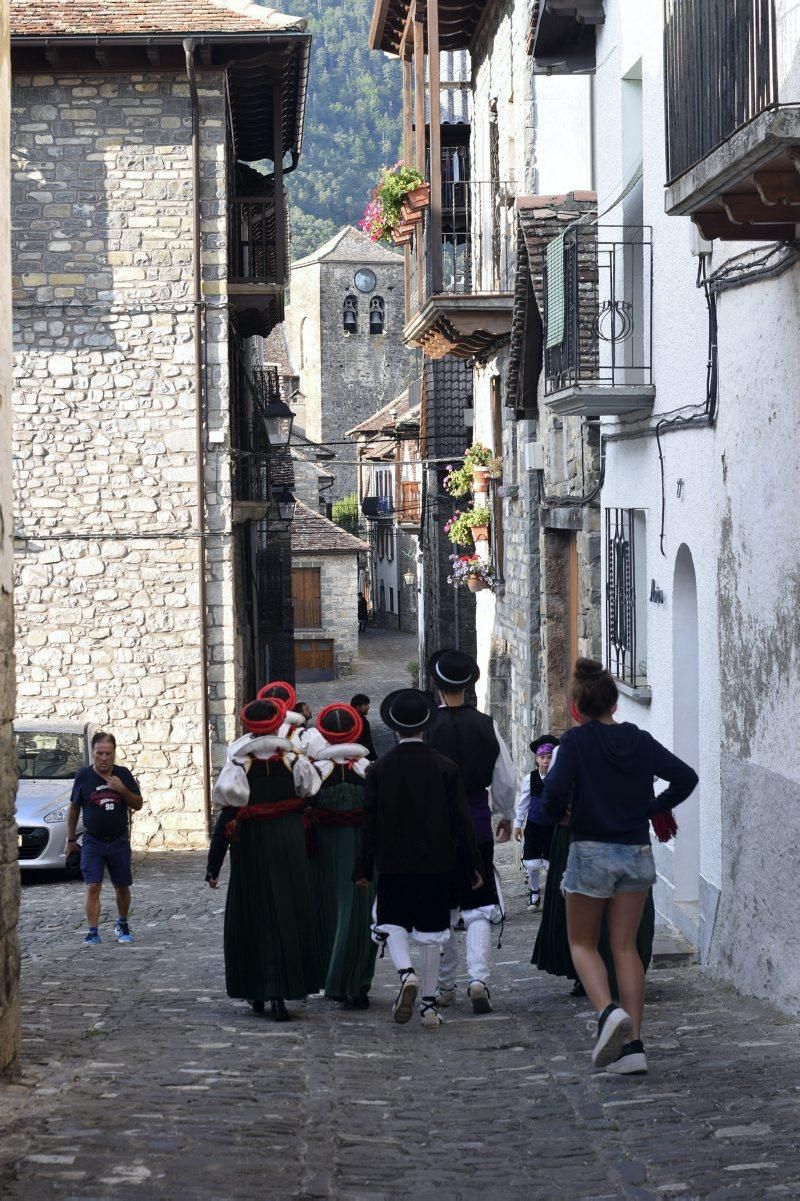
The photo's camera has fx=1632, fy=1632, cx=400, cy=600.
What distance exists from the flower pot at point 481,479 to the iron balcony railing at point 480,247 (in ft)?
7.38

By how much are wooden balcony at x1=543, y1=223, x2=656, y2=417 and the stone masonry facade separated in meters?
7.99

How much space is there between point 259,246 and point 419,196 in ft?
11.5

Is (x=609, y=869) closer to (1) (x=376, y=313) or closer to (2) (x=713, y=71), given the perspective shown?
(2) (x=713, y=71)

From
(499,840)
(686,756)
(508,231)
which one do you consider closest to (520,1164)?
(499,840)

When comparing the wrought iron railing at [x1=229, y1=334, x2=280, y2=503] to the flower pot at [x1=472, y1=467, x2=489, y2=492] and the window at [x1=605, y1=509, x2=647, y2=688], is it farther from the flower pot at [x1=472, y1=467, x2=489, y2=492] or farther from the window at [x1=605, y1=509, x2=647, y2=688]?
the window at [x1=605, y1=509, x2=647, y2=688]

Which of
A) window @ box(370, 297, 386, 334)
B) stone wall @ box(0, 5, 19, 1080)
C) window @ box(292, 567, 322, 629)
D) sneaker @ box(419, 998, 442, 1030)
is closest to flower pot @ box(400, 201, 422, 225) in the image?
stone wall @ box(0, 5, 19, 1080)

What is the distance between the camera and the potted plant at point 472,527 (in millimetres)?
20812

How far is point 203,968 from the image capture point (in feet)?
33.6

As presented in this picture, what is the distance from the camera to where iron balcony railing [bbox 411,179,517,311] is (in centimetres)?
1856

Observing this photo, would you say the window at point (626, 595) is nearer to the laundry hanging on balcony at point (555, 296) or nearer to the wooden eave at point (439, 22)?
the laundry hanging on balcony at point (555, 296)

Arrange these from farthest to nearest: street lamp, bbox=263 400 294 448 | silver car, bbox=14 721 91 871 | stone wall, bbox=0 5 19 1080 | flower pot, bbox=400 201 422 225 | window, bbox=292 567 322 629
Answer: window, bbox=292 567 322 629 → street lamp, bbox=263 400 294 448 → flower pot, bbox=400 201 422 225 → silver car, bbox=14 721 91 871 → stone wall, bbox=0 5 19 1080

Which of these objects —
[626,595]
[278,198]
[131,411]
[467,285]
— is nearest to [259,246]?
[278,198]

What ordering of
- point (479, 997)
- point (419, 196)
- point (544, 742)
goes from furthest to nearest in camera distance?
point (419, 196)
point (544, 742)
point (479, 997)

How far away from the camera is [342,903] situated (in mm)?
8586
